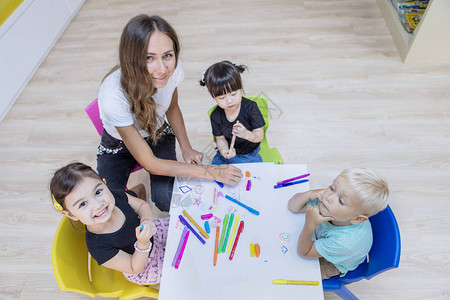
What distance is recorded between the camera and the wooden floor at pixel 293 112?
1783mm

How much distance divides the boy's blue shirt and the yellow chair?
0.68 metres

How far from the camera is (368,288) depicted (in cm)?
159

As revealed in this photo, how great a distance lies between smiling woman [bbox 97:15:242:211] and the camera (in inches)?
47.3

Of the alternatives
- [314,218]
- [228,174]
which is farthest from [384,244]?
[228,174]

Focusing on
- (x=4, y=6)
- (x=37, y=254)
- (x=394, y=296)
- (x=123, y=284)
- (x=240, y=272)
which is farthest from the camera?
(x=4, y=6)

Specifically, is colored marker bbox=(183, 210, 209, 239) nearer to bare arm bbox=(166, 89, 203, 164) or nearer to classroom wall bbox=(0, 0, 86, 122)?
bare arm bbox=(166, 89, 203, 164)

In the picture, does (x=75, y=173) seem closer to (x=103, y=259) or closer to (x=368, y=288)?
(x=103, y=259)

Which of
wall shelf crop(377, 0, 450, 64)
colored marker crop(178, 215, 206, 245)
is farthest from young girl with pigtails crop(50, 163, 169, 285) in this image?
wall shelf crop(377, 0, 450, 64)

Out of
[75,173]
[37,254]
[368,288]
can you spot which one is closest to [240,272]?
[75,173]

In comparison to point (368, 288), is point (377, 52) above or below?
above

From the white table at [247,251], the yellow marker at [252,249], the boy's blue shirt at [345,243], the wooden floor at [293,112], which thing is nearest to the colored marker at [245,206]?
the white table at [247,251]

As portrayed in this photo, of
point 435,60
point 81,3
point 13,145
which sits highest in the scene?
point 81,3

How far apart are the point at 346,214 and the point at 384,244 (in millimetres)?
201

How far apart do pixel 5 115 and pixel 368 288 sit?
112 inches
